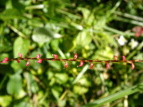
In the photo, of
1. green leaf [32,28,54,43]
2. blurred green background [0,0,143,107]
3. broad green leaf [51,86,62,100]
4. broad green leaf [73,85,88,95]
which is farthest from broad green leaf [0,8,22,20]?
broad green leaf [73,85,88,95]

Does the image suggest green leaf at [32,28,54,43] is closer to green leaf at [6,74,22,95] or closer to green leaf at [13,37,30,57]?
green leaf at [13,37,30,57]

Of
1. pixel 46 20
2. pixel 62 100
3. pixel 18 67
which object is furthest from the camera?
pixel 62 100

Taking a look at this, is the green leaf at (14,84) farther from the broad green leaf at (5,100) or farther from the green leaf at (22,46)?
the green leaf at (22,46)

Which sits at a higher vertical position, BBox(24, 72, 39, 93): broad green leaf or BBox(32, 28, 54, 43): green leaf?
BBox(32, 28, 54, 43): green leaf

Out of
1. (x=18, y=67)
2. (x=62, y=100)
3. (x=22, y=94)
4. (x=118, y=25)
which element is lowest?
(x=62, y=100)

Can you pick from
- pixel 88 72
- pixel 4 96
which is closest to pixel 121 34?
pixel 88 72

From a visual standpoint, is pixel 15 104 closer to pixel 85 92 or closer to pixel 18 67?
pixel 18 67

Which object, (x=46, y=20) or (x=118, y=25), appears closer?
(x=46, y=20)

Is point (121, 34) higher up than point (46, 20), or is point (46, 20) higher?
point (46, 20)

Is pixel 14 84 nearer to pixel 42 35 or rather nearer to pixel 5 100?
pixel 5 100
